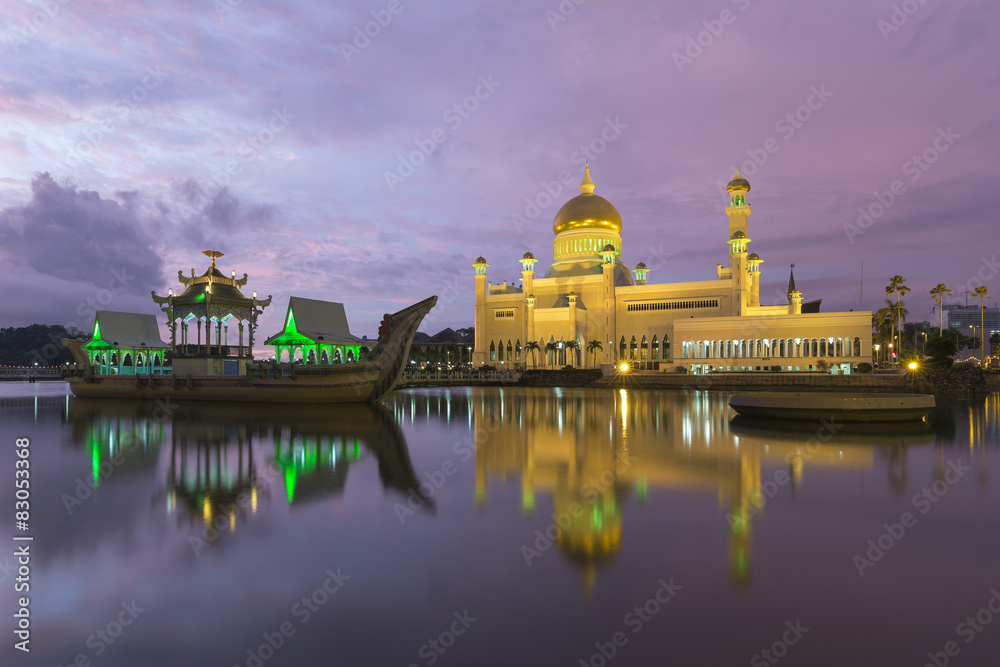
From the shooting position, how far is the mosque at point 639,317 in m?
56.6

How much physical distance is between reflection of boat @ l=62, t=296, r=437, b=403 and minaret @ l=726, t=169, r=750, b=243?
46.6 meters

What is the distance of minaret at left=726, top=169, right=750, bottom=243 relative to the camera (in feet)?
208

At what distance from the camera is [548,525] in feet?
26.0

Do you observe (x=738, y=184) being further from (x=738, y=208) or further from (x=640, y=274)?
(x=640, y=274)

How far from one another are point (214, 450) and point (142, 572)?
894cm

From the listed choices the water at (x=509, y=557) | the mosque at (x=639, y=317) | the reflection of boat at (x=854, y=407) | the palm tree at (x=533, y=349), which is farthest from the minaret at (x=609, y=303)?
the water at (x=509, y=557)

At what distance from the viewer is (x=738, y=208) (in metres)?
63.2

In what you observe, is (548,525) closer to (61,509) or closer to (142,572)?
(142,572)

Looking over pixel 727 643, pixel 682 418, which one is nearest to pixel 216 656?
pixel 727 643

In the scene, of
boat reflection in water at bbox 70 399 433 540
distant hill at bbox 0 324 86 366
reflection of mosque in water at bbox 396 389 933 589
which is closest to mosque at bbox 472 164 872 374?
reflection of mosque in water at bbox 396 389 933 589

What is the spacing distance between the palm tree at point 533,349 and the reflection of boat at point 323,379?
37.7 meters

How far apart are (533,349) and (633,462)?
56361 millimetres

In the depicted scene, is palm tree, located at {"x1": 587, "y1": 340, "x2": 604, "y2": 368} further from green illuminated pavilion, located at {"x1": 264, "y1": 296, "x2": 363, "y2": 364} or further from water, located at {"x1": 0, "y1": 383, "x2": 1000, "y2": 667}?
water, located at {"x1": 0, "y1": 383, "x2": 1000, "y2": 667}

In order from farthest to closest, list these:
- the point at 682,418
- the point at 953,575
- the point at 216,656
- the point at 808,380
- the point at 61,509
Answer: the point at 808,380
the point at 682,418
the point at 61,509
the point at 953,575
the point at 216,656
